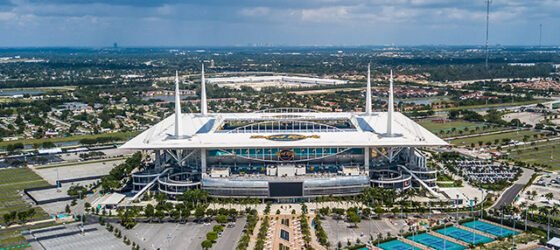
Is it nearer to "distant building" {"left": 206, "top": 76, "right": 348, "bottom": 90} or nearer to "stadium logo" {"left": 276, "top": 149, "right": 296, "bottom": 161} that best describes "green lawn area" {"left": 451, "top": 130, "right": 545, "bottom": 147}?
"stadium logo" {"left": 276, "top": 149, "right": 296, "bottom": 161}

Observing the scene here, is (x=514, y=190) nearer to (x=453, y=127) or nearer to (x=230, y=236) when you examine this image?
(x=230, y=236)

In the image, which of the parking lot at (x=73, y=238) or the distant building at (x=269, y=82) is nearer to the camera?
the parking lot at (x=73, y=238)

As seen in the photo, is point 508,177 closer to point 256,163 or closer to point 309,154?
point 309,154

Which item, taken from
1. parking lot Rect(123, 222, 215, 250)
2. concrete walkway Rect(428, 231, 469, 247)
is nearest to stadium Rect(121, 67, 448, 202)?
parking lot Rect(123, 222, 215, 250)

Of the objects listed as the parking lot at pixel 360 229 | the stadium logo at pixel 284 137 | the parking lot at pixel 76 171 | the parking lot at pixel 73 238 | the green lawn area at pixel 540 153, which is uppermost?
the stadium logo at pixel 284 137

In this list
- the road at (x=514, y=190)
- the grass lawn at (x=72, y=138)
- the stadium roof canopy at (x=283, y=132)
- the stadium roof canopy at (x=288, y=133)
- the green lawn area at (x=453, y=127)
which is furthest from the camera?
the green lawn area at (x=453, y=127)

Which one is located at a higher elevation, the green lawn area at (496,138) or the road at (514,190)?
the green lawn area at (496,138)

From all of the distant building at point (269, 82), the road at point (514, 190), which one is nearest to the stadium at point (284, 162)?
the road at point (514, 190)

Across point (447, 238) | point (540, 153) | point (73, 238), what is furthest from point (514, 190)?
point (73, 238)

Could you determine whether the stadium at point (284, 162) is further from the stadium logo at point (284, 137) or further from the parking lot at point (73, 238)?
the parking lot at point (73, 238)
